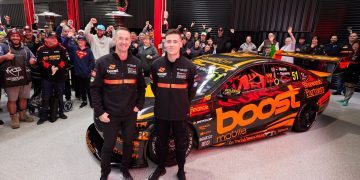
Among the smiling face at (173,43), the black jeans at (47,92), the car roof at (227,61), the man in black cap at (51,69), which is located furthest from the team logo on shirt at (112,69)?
the black jeans at (47,92)

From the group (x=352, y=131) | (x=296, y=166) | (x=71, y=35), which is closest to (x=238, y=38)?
(x=352, y=131)

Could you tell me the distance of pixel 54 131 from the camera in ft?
13.2

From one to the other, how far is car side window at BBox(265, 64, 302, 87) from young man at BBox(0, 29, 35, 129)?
3.95 metres

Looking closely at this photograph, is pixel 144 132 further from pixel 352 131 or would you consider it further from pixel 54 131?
pixel 352 131

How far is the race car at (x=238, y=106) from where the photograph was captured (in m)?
2.94

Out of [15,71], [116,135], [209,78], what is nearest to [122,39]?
[116,135]

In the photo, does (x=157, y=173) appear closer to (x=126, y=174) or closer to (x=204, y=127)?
(x=126, y=174)

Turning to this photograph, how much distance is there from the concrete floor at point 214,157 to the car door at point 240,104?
13.0 inches

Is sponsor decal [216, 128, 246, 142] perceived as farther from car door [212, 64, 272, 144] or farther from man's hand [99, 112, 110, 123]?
man's hand [99, 112, 110, 123]

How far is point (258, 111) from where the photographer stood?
351 centimetres

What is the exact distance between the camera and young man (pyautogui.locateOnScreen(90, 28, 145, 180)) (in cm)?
226

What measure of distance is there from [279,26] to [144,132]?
25.3 ft

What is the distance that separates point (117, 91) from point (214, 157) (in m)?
1.80

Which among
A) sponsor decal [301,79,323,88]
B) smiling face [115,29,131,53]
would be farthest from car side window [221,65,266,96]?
smiling face [115,29,131,53]
